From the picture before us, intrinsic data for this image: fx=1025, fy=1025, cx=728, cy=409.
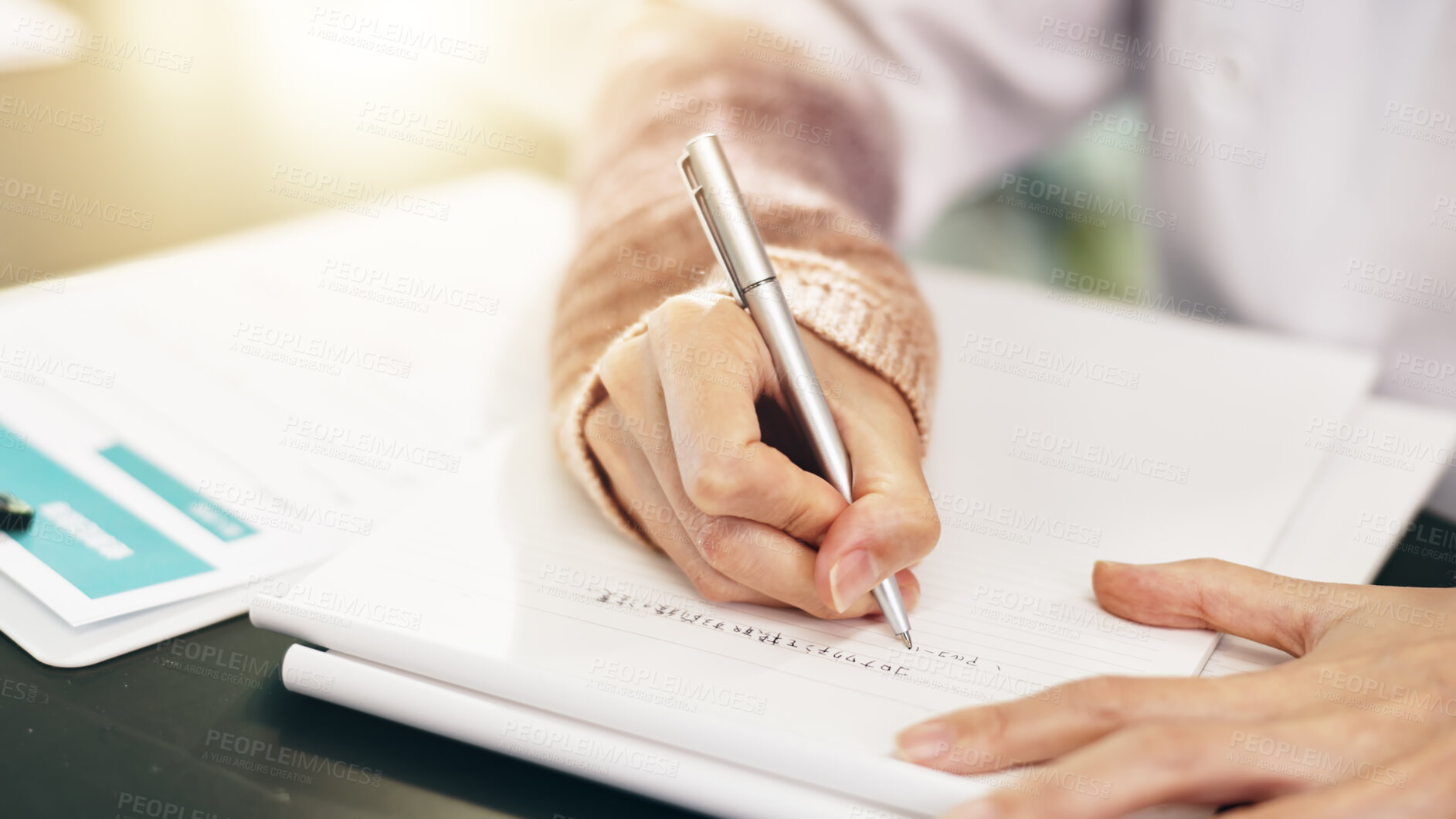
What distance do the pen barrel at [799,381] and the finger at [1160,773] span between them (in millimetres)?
137

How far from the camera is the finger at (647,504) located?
0.43 meters

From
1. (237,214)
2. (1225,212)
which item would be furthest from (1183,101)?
(237,214)

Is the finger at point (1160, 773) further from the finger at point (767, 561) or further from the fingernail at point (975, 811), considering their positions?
the finger at point (767, 561)

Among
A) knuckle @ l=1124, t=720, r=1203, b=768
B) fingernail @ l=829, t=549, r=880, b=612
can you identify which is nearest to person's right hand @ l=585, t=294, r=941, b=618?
fingernail @ l=829, t=549, r=880, b=612

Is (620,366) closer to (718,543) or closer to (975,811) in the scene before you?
(718,543)

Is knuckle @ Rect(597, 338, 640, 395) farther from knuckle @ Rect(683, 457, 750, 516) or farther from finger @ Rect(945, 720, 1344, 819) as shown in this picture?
finger @ Rect(945, 720, 1344, 819)

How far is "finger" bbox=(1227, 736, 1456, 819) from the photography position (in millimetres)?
313

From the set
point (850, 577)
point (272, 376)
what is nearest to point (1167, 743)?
point (850, 577)

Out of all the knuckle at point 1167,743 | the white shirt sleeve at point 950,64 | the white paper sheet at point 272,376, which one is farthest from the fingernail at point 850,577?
the white shirt sleeve at point 950,64

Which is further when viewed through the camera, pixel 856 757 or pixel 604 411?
pixel 604 411

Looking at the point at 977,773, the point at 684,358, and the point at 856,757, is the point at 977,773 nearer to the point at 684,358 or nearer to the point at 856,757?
the point at 856,757

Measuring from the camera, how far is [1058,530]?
504mm

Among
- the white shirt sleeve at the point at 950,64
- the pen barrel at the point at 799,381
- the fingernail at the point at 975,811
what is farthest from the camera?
the white shirt sleeve at the point at 950,64

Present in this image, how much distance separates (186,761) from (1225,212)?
0.75 meters
